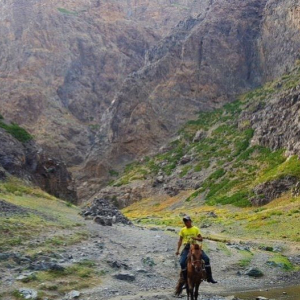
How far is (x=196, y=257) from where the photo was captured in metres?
16.4

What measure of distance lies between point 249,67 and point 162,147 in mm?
36484

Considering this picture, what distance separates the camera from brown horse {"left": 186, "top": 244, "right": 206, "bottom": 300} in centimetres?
1622

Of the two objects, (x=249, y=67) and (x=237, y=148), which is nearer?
(x=237, y=148)

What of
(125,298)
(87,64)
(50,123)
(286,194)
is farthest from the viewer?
(87,64)

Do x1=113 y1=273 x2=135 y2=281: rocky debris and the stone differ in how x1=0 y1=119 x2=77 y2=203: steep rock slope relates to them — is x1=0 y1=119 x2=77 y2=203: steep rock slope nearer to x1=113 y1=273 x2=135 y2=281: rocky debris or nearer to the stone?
x1=113 y1=273 x2=135 y2=281: rocky debris

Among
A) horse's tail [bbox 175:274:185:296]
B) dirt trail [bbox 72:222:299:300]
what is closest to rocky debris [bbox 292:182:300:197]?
dirt trail [bbox 72:222:299:300]

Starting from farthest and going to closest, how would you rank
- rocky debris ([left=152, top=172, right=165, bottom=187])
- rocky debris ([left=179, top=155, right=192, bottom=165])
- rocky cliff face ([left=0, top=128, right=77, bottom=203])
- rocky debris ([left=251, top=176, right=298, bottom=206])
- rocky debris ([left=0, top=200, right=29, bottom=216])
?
1. rocky debris ([left=179, top=155, right=192, bottom=165])
2. rocky debris ([left=152, top=172, right=165, bottom=187])
3. rocky debris ([left=251, top=176, right=298, bottom=206])
4. rocky cliff face ([left=0, top=128, right=77, bottom=203])
5. rocky debris ([left=0, top=200, right=29, bottom=216])

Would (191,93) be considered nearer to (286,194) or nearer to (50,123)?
(50,123)

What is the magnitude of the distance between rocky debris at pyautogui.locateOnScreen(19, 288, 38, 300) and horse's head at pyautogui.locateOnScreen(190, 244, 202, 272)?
18.9ft

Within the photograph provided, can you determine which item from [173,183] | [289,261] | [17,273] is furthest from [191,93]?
[17,273]

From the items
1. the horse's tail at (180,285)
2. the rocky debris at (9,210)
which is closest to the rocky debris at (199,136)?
the rocky debris at (9,210)

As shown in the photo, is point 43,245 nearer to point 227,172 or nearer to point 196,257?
point 196,257

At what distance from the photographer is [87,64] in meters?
181

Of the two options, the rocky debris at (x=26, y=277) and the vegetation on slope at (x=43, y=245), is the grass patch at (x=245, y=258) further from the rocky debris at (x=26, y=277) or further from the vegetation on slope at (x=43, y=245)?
the rocky debris at (x=26, y=277)
